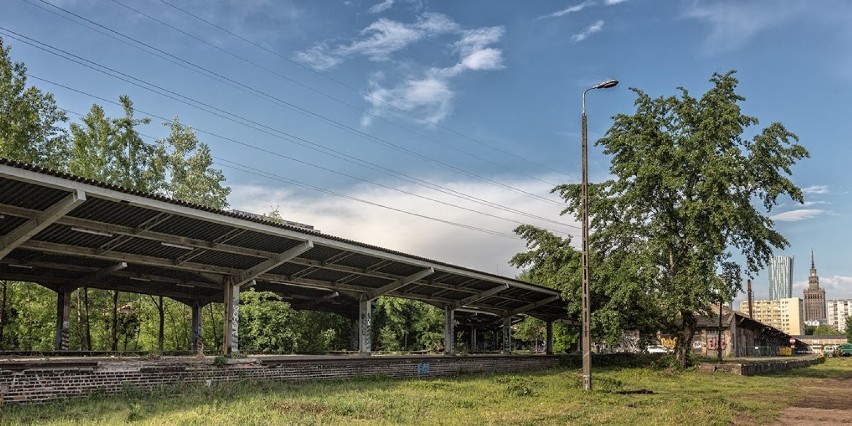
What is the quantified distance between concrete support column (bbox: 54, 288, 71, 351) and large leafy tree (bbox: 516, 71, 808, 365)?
26215 millimetres

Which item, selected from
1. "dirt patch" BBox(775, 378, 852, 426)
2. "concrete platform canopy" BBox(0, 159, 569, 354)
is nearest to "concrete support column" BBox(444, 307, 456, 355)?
"concrete platform canopy" BBox(0, 159, 569, 354)

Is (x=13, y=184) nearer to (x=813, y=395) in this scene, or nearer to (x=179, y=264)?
(x=179, y=264)

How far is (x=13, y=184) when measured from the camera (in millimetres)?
14977

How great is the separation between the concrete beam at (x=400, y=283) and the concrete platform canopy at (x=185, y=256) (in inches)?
2.3

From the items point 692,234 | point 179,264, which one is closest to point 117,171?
point 179,264

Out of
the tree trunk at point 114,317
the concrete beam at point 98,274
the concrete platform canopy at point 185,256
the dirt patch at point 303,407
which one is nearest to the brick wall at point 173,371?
the concrete platform canopy at point 185,256

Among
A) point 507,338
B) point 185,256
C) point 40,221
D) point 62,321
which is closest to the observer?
point 40,221

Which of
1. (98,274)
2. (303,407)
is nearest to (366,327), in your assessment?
(98,274)

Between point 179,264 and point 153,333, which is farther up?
point 179,264

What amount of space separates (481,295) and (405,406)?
19199 mm

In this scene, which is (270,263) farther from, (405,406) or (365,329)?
(365,329)

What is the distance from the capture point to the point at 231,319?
24.2m

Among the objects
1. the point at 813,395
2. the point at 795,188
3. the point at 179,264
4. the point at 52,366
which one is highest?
the point at 795,188

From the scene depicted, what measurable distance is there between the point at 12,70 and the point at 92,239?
18.1 meters
